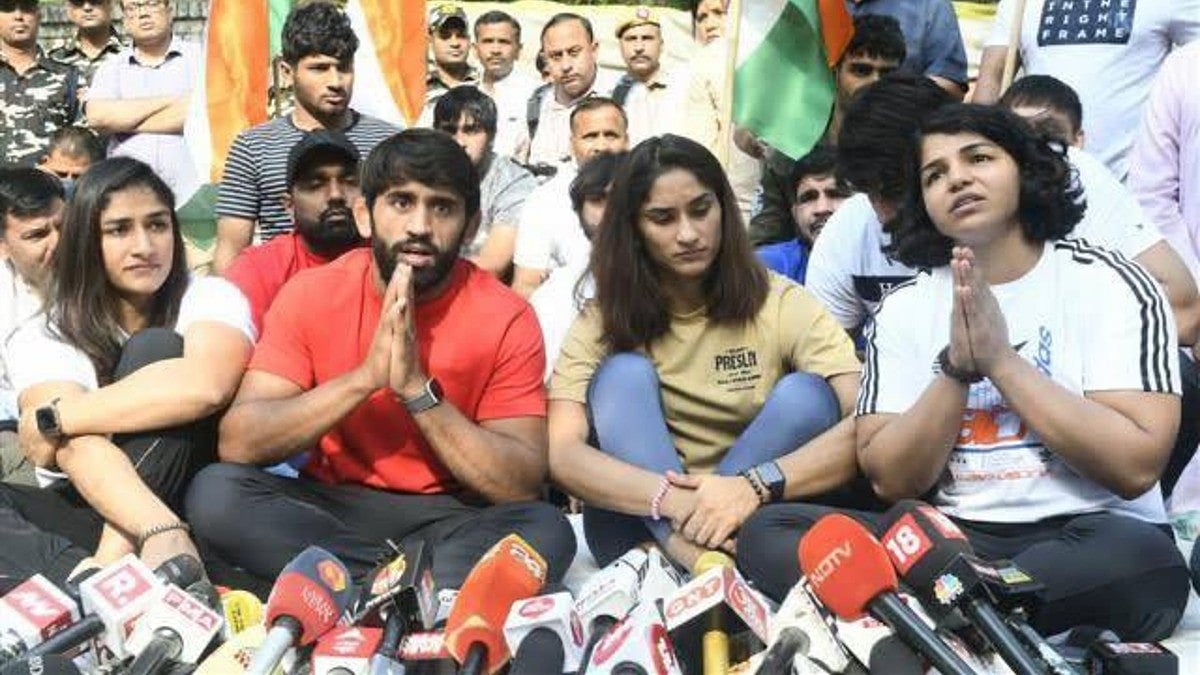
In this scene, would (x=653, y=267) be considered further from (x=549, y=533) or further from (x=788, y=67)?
(x=788, y=67)

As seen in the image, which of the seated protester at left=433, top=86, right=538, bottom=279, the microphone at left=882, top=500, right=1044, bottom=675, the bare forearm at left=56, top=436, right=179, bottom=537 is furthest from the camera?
the seated protester at left=433, top=86, right=538, bottom=279

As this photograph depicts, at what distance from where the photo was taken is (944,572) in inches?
149

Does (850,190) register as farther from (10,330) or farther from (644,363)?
(10,330)

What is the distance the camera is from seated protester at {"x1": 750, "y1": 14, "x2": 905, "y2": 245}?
7379mm

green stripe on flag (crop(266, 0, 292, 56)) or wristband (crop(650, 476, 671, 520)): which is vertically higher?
green stripe on flag (crop(266, 0, 292, 56))

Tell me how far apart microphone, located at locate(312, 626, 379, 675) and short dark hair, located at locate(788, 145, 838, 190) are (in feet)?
10.7

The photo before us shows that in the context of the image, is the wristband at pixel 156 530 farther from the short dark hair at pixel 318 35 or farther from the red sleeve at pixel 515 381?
the short dark hair at pixel 318 35

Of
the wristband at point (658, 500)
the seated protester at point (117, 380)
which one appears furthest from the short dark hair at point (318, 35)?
the wristband at point (658, 500)

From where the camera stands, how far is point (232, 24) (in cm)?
880

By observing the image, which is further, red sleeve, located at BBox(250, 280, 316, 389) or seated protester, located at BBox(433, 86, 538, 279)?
seated protester, located at BBox(433, 86, 538, 279)

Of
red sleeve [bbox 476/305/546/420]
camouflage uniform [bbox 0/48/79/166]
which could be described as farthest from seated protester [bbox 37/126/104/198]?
red sleeve [bbox 476/305/546/420]

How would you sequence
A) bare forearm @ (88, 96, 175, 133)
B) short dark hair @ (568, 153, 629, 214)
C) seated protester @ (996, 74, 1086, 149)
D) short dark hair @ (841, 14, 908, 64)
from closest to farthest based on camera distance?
seated protester @ (996, 74, 1086, 149) → short dark hair @ (568, 153, 629, 214) → short dark hair @ (841, 14, 908, 64) → bare forearm @ (88, 96, 175, 133)

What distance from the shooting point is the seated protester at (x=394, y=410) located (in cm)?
521

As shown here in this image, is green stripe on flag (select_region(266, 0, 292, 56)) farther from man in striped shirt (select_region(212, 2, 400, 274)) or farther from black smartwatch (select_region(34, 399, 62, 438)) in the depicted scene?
black smartwatch (select_region(34, 399, 62, 438))
